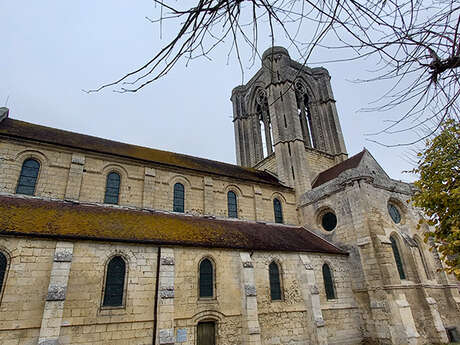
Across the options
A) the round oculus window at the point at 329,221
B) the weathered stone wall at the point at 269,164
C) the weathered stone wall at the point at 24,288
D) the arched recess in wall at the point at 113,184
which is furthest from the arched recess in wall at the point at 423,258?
the weathered stone wall at the point at 24,288

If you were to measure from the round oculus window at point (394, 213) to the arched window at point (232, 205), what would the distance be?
10554 mm

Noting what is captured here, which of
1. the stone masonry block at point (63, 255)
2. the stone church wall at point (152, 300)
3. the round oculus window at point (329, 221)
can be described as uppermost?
the round oculus window at point (329, 221)

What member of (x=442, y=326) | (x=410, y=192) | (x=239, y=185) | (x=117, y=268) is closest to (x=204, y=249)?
(x=117, y=268)

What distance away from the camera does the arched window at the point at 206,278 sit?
1287cm

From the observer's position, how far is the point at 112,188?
51.3 ft

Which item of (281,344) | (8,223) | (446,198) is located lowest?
(281,344)

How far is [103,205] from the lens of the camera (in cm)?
1477

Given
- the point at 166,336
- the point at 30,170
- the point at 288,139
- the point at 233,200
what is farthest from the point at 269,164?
the point at 30,170

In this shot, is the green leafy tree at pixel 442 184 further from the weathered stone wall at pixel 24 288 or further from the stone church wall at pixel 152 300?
the weathered stone wall at pixel 24 288

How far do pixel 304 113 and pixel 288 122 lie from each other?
489cm

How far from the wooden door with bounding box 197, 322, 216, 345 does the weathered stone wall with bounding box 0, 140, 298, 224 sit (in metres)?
6.77

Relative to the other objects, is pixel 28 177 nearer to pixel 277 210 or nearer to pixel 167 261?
pixel 167 261

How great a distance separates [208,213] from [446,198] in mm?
12788

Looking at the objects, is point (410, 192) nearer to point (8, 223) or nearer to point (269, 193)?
point (269, 193)
